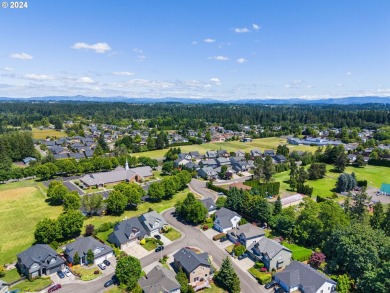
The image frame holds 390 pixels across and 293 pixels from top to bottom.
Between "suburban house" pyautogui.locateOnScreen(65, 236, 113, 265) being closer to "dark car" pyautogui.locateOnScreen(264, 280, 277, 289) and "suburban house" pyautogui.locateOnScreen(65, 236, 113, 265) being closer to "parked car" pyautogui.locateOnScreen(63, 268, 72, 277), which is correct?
"parked car" pyautogui.locateOnScreen(63, 268, 72, 277)

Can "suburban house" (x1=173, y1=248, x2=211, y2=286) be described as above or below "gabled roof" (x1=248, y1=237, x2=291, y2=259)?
below

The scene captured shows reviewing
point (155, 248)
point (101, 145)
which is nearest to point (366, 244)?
point (155, 248)

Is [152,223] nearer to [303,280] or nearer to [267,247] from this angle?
[267,247]

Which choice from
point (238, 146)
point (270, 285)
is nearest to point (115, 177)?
point (270, 285)

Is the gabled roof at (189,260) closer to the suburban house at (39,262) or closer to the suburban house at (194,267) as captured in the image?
the suburban house at (194,267)

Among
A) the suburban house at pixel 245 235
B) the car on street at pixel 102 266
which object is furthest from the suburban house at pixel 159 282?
the suburban house at pixel 245 235

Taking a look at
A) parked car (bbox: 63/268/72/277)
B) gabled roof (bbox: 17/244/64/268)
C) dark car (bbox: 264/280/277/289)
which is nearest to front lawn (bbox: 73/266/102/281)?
parked car (bbox: 63/268/72/277)
